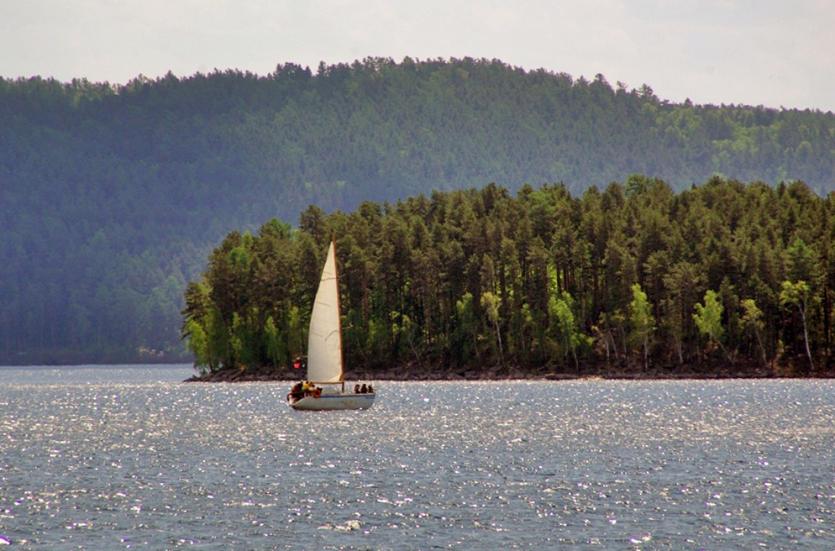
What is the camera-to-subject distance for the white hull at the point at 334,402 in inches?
4857

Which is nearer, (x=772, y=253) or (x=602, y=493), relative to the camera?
(x=602, y=493)

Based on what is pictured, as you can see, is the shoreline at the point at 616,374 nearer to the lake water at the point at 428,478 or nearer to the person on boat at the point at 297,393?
the lake water at the point at 428,478

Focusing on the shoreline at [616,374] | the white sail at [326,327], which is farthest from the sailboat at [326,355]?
the shoreline at [616,374]

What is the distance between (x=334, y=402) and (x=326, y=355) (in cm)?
579

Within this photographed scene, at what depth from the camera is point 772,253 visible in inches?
7411

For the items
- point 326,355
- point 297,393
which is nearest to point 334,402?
point 297,393

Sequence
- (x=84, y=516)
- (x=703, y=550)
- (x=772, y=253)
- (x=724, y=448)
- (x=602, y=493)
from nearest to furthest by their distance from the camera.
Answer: (x=703, y=550)
(x=84, y=516)
(x=602, y=493)
(x=724, y=448)
(x=772, y=253)

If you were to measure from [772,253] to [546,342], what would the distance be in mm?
32114

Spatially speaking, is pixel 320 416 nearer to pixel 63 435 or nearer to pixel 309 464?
pixel 63 435

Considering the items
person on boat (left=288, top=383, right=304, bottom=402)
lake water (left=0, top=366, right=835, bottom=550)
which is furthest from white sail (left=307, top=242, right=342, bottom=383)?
lake water (left=0, top=366, right=835, bottom=550)

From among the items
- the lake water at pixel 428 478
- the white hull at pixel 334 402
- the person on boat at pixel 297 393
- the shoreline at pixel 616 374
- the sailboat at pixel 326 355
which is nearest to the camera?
the lake water at pixel 428 478

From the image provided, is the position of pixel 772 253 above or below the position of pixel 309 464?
above

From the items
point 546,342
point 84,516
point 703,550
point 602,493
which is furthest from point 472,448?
point 546,342

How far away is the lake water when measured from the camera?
173 feet
